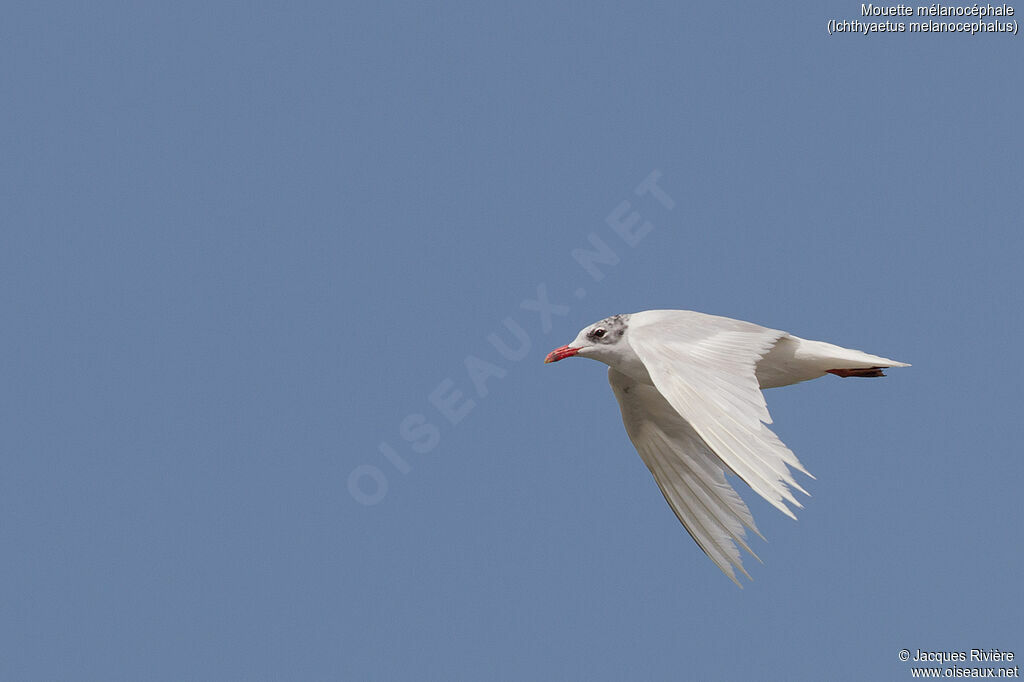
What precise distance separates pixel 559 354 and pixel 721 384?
163 cm

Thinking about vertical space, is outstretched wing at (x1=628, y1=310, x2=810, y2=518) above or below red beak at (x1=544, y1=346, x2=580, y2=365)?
below

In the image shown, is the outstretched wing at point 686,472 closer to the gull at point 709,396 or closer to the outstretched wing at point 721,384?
the gull at point 709,396

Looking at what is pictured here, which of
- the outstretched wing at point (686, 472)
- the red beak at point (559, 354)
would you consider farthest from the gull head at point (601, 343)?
the outstretched wing at point (686, 472)

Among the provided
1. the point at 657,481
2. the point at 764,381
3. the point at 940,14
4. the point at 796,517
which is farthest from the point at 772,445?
the point at 940,14

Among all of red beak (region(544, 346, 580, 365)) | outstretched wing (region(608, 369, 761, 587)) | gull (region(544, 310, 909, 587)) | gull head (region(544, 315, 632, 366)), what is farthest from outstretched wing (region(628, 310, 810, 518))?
outstretched wing (region(608, 369, 761, 587))

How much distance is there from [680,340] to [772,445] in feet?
3.94

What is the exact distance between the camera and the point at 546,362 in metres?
7.46

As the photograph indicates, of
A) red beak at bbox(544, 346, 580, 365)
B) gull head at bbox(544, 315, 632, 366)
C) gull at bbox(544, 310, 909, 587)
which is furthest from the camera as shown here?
red beak at bbox(544, 346, 580, 365)

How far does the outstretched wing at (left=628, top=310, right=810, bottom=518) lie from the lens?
18.2ft

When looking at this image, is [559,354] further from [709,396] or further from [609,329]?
[709,396]

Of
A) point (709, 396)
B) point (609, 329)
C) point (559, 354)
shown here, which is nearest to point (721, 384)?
point (709, 396)

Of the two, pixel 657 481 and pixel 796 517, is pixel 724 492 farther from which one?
pixel 796 517

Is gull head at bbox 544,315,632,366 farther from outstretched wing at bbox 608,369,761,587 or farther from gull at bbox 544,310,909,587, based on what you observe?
outstretched wing at bbox 608,369,761,587

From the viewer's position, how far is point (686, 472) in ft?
25.7
